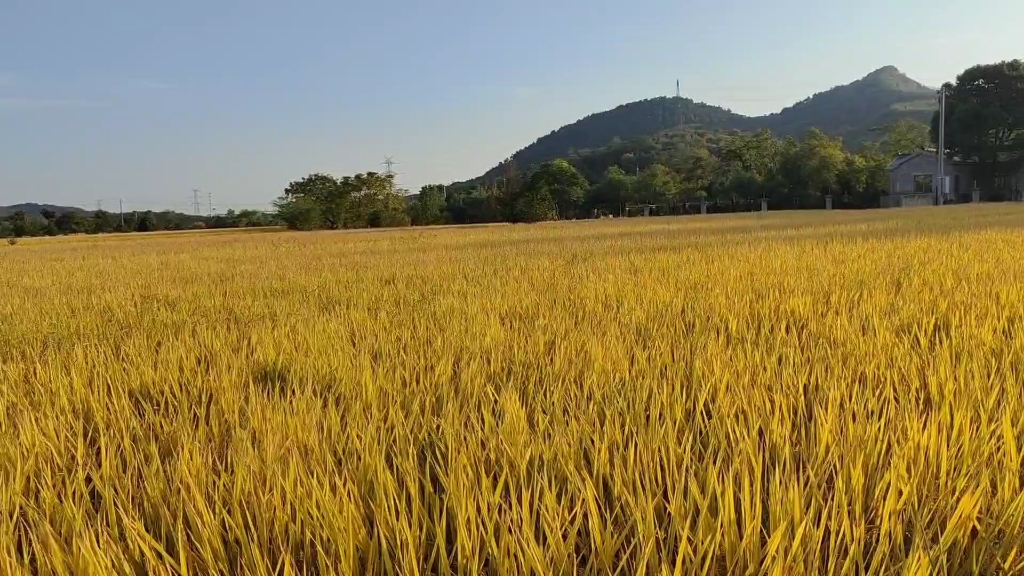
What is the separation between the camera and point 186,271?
218 inches

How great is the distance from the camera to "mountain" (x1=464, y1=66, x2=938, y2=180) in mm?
116312

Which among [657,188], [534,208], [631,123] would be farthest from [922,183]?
[631,123]

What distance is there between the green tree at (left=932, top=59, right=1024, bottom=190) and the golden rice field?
4157 centimetres

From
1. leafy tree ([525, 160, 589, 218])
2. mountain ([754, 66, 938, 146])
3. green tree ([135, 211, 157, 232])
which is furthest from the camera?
mountain ([754, 66, 938, 146])

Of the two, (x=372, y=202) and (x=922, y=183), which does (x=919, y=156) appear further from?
(x=372, y=202)

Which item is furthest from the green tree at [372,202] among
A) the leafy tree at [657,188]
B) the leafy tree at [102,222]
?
the leafy tree at [102,222]

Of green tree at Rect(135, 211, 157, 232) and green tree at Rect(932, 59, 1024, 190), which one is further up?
green tree at Rect(932, 59, 1024, 190)

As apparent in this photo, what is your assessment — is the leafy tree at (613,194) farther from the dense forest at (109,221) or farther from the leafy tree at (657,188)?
the dense forest at (109,221)

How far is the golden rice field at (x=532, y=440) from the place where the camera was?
2.11 feet

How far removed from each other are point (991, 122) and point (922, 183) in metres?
5.00

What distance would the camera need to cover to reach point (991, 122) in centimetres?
3397

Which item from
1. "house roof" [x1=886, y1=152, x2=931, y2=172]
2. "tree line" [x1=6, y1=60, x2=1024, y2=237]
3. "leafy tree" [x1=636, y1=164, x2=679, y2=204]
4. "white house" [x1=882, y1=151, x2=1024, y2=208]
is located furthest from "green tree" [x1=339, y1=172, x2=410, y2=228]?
"house roof" [x1=886, y1=152, x2=931, y2=172]

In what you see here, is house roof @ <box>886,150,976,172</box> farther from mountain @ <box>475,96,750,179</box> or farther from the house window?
mountain @ <box>475,96,750,179</box>

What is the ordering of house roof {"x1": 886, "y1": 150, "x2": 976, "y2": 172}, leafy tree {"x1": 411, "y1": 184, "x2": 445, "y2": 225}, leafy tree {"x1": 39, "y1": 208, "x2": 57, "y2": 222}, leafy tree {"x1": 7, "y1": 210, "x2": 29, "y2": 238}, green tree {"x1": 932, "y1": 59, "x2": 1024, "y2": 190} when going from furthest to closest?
leafy tree {"x1": 39, "y1": 208, "x2": 57, "y2": 222}
leafy tree {"x1": 411, "y1": 184, "x2": 445, "y2": 225}
leafy tree {"x1": 7, "y1": 210, "x2": 29, "y2": 238}
house roof {"x1": 886, "y1": 150, "x2": 976, "y2": 172}
green tree {"x1": 932, "y1": 59, "x2": 1024, "y2": 190}
